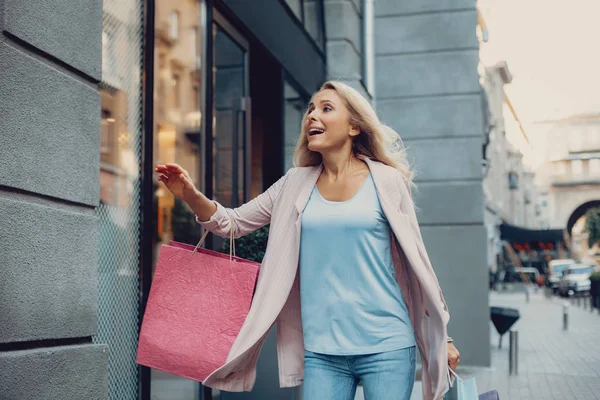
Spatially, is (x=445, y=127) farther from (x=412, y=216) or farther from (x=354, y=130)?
(x=412, y=216)

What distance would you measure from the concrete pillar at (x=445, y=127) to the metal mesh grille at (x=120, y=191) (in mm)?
6743

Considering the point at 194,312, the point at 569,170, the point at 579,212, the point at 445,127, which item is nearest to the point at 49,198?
the point at 194,312

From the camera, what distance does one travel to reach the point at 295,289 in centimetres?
323

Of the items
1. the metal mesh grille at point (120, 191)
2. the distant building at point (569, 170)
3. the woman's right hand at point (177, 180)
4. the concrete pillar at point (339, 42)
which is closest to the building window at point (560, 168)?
the distant building at point (569, 170)

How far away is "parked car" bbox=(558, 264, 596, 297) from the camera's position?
117 ft

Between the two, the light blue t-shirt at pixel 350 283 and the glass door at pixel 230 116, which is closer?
the light blue t-shirt at pixel 350 283

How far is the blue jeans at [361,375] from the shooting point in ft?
9.46

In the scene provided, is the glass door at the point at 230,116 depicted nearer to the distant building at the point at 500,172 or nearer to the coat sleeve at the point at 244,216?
the coat sleeve at the point at 244,216

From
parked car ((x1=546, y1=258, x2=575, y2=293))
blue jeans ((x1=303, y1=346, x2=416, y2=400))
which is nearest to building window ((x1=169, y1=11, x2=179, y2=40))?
blue jeans ((x1=303, y1=346, x2=416, y2=400))

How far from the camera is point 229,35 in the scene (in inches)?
262

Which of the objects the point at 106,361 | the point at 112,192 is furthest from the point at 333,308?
the point at 112,192

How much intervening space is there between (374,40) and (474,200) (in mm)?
2877

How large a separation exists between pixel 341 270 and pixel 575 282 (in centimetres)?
3568

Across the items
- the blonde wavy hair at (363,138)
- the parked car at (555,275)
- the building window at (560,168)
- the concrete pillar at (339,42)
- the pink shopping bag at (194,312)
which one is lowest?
the parked car at (555,275)
